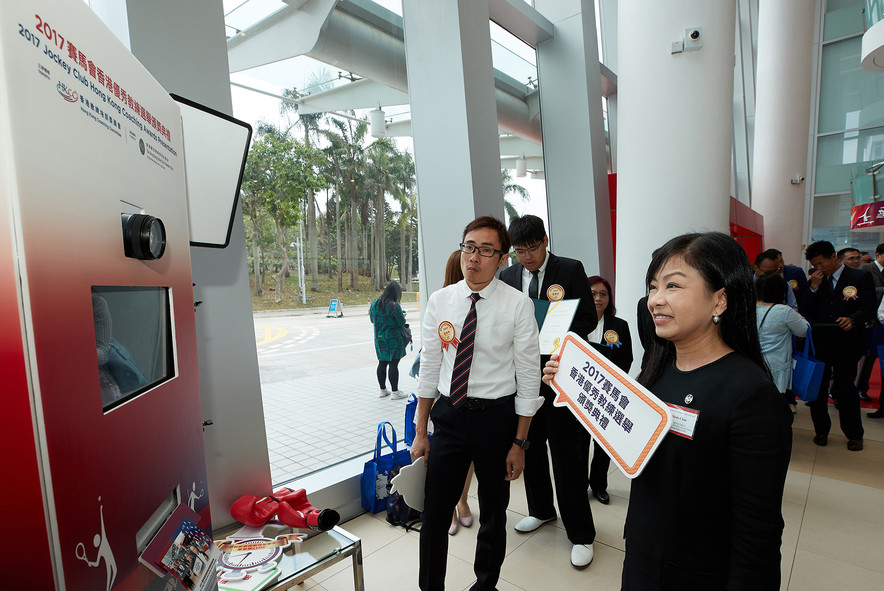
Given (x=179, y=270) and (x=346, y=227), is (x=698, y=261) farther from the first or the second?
(x=346, y=227)

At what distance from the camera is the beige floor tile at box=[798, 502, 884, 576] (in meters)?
2.30

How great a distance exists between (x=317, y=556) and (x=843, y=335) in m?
4.30

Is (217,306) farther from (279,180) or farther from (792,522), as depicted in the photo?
(792,522)

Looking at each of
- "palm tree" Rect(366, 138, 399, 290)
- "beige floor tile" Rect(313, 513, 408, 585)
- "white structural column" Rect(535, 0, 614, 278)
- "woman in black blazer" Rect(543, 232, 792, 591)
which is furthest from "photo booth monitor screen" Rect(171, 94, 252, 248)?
"white structural column" Rect(535, 0, 614, 278)

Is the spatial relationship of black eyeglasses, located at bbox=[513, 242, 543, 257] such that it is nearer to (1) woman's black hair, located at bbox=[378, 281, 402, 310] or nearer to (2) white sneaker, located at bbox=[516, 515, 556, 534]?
(1) woman's black hair, located at bbox=[378, 281, 402, 310]

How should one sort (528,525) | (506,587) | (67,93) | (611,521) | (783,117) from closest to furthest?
(67,93), (506,587), (528,525), (611,521), (783,117)

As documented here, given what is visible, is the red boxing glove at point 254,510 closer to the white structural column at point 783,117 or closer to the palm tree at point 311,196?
the palm tree at point 311,196

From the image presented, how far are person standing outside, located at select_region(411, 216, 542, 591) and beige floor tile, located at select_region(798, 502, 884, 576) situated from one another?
187 cm


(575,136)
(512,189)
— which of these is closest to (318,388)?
(512,189)

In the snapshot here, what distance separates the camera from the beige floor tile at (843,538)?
7.55ft

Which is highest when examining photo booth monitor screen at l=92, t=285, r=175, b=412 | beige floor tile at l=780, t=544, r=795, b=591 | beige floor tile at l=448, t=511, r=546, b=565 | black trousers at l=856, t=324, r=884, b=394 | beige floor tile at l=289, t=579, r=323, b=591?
photo booth monitor screen at l=92, t=285, r=175, b=412

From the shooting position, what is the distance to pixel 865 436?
4.02m

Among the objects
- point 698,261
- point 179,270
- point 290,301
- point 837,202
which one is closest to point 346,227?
point 290,301

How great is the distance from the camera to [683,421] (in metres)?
0.95
